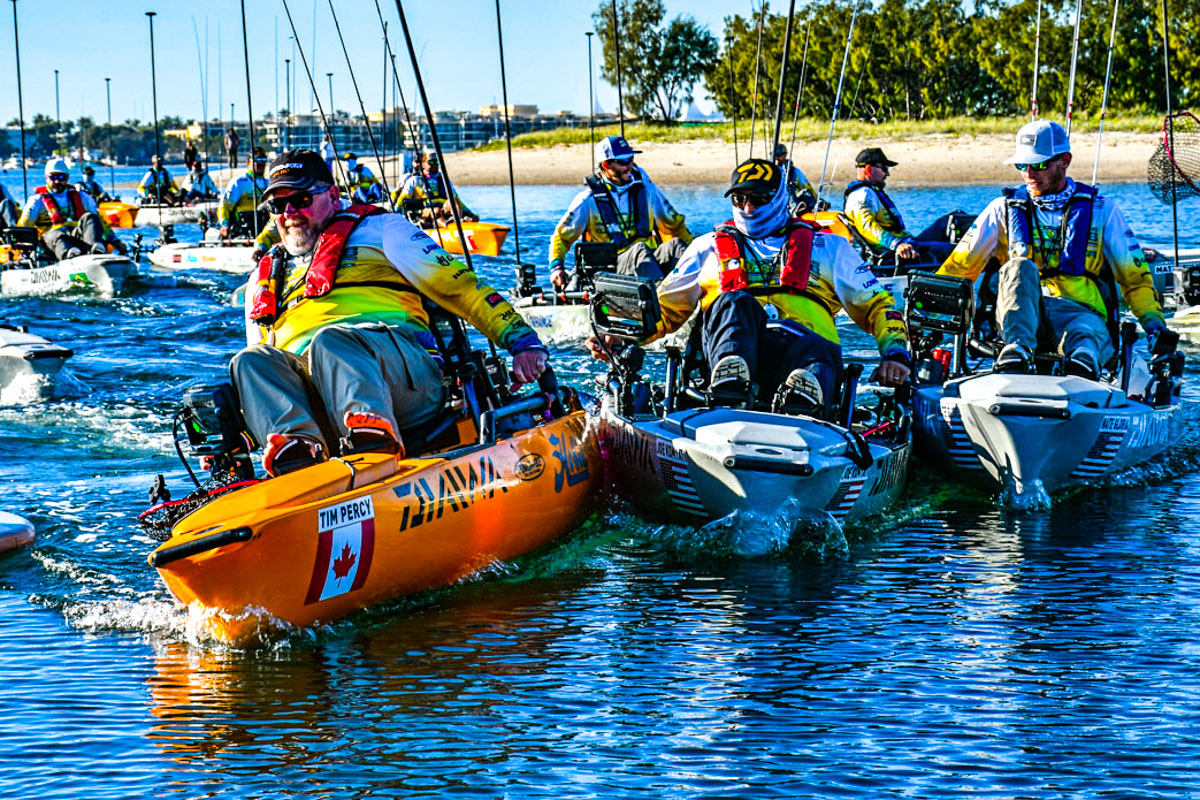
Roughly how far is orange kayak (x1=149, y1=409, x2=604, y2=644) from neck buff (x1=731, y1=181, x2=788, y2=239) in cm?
175

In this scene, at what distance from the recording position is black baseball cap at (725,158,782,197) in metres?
7.36

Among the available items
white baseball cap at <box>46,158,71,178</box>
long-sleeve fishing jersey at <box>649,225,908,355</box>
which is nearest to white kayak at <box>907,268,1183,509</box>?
long-sleeve fishing jersey at <box>649,225,908,355</box>

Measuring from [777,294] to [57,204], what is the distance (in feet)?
50.4

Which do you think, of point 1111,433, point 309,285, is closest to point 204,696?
point 309,285

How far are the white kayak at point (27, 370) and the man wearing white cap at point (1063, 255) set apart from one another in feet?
21.7

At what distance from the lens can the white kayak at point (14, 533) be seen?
22.2ft

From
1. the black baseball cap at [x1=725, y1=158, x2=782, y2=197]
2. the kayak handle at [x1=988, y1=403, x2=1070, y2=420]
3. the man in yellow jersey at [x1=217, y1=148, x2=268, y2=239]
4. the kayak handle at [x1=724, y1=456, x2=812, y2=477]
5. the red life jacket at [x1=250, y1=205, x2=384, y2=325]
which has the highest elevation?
the black baseball cap at [x1=725, y1=158, x2=782, y2=197]

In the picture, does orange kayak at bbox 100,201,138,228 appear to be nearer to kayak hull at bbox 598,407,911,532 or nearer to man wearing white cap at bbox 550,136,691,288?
man wearing white cap at bbox 550,136,691,288

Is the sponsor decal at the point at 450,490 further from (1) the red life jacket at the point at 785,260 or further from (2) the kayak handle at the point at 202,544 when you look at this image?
(1) the red life jacket at the point at 785,260

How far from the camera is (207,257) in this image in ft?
71.4

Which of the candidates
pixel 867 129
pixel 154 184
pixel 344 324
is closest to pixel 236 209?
pixel 154 184

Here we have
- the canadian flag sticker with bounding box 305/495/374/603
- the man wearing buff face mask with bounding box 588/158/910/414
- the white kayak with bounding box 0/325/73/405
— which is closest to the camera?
the canadian flag sticker with bounding box 305/495/374/603

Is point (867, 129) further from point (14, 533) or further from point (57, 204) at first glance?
point (14, 533)

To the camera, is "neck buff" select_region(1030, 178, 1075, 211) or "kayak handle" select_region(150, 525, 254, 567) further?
"neck buff" select_region(1030, 178, 1075, 211)
